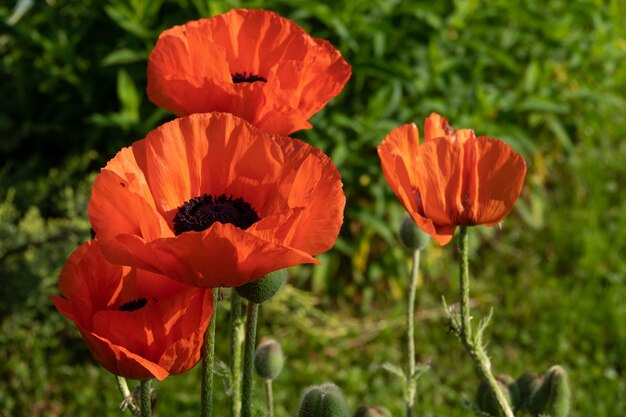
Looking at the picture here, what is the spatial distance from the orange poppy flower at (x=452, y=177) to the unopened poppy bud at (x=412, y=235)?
0.95ft

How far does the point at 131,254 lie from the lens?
2.96 ft

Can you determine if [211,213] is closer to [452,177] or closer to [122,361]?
[122,361]

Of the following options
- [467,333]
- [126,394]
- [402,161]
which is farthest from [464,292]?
[126,394]

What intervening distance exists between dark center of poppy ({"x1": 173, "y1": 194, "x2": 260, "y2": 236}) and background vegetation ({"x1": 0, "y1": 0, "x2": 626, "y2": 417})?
79.4 inches

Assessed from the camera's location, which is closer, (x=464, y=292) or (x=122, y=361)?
(x=122, y=361)

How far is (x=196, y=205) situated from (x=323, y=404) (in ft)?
0.91

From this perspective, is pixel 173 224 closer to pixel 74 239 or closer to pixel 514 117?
pixel 74 239

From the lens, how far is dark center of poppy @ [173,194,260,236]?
1.02 meters

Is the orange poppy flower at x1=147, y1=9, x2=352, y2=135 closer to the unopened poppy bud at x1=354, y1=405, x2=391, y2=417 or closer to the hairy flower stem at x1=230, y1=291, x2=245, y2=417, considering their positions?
the hairy flower stem at x1=230, y1=291, x2=245, y2=417

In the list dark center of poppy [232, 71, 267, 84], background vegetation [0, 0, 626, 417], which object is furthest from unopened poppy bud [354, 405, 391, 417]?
background vegetation [0, 0, 626, 417]

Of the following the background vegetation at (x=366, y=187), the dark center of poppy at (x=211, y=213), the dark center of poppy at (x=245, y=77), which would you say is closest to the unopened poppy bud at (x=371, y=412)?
the dark center of poppy at (x=211, y=213)

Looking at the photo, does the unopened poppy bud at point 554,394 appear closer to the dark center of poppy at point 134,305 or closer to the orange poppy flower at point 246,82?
the orange poppy flower at point 246,82

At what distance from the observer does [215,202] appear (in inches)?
42.6

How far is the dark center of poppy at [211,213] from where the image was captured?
1020 millimetres
